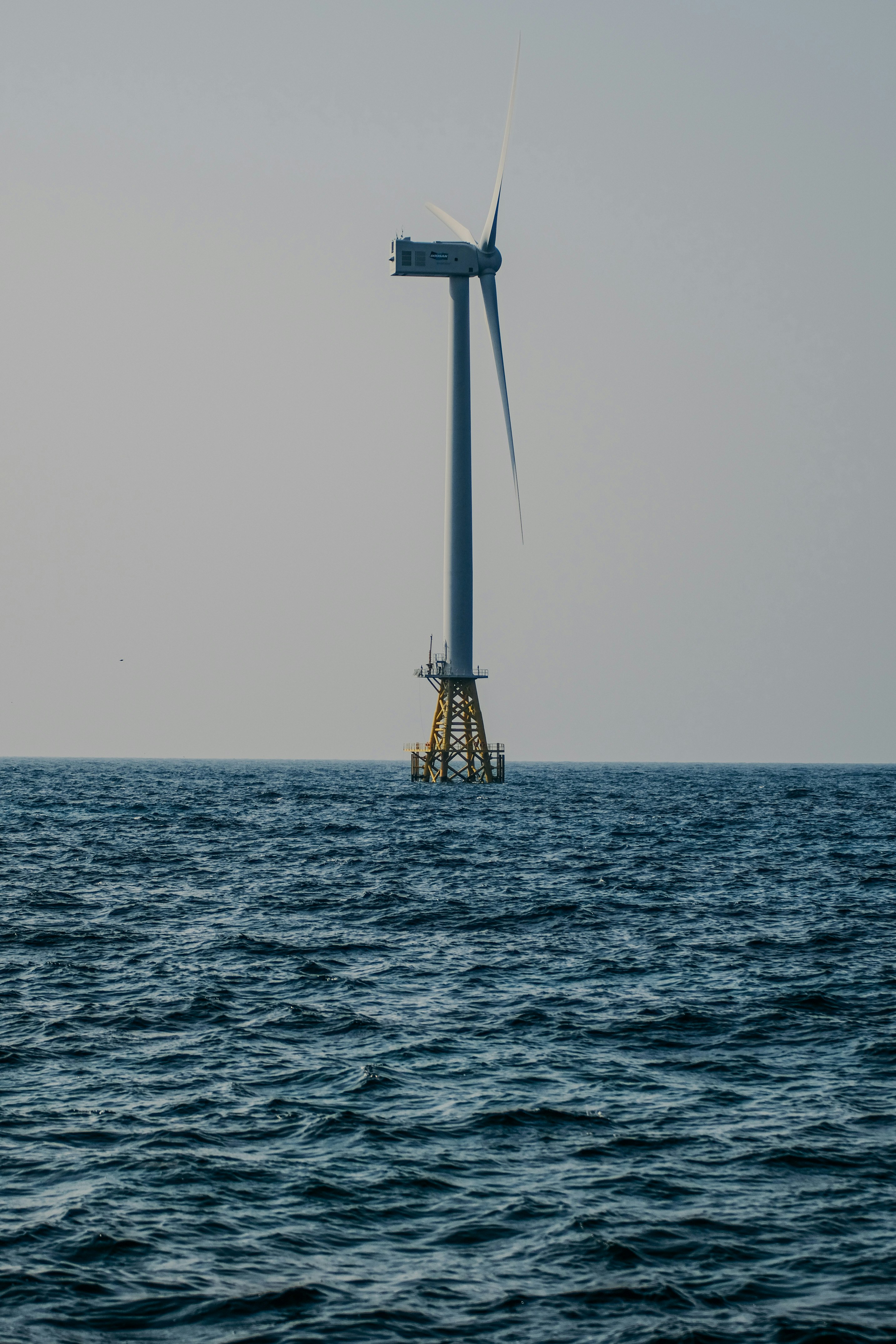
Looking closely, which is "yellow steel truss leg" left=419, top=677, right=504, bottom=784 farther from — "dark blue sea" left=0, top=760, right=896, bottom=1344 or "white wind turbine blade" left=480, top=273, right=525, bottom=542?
"dark blue sea" left=0, top=760, right=896, bottom=1344

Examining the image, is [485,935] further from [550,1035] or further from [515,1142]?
[515,1142]

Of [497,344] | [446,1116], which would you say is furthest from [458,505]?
[446,1116]

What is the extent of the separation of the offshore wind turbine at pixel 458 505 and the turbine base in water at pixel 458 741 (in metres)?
0.08

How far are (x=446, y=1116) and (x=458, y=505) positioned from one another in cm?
9818

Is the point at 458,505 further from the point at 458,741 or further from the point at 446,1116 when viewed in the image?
the point at 446,1116

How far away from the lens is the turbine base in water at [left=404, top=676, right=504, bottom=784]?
393ft

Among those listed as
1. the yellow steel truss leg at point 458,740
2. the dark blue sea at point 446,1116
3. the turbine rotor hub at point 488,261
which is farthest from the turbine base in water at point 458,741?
the dark blue sea at point 446,1116

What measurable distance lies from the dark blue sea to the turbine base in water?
241 feet

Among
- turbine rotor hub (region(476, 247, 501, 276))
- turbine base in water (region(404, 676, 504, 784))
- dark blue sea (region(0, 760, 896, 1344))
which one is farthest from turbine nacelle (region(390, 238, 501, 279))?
dark blue sea (region(0, 760, 896, 1344))

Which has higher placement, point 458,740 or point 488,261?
point 488,261

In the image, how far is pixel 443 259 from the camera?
119m

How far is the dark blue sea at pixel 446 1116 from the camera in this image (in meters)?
14.0

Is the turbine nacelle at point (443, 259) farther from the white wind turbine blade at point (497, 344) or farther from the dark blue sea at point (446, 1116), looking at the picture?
the dark blue sea at point (446, 1116)

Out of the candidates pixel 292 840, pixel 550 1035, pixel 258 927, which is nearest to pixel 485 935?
pixel 258 927
